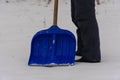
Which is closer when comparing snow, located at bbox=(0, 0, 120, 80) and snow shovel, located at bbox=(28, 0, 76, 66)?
snow, located at bbox=(0, 0, 120, 80)

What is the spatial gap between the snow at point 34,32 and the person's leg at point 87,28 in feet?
0.30

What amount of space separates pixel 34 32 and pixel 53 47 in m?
1.81

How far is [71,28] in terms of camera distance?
18.6 feet

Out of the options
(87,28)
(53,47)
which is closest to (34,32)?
(53,47)

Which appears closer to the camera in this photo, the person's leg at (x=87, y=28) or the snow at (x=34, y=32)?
the snow at (x=34, y=32)

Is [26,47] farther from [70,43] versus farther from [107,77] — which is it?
[107,77]

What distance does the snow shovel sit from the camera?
369cm

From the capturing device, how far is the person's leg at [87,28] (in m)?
3.64

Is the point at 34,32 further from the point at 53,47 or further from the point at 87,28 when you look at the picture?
the point at 87,28

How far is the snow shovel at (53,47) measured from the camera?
369cm

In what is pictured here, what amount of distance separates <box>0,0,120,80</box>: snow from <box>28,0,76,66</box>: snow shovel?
8 cm

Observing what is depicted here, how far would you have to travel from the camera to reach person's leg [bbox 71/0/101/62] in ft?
12.0

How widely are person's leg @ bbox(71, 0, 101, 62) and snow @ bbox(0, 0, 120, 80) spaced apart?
0.30 feet

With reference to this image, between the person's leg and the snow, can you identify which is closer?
the snow
